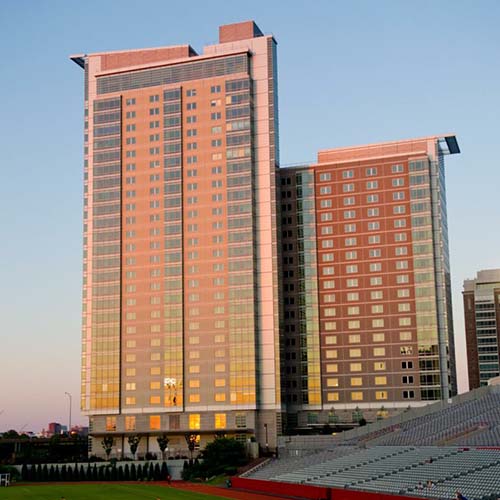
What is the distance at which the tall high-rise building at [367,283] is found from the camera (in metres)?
155

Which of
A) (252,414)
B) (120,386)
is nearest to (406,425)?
(252,414)

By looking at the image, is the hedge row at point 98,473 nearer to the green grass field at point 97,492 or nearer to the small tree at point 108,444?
the green grass field at point 97,492

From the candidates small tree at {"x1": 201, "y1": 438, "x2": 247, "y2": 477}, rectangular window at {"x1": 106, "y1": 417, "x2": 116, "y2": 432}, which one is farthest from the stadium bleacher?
rectangular window at {"x1": 106, "y1": 417, "x2": 116, "y2": 432}

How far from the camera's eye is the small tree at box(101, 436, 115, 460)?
15100 cm

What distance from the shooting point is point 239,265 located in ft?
500

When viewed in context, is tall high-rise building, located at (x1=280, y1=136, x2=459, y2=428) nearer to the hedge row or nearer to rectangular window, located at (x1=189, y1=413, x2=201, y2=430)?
rectangular window, located at (x1=189, y1=413, x2=201, y2=430)

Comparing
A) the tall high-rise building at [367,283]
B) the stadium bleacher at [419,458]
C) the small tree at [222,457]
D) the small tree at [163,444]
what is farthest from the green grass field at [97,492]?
the tall high-rise building at [367,283]

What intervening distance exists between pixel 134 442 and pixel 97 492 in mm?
46359

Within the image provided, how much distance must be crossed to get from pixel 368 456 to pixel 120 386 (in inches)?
2733

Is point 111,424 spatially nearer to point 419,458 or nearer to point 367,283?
point 367,283

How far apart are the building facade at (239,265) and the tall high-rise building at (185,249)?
0.26 m

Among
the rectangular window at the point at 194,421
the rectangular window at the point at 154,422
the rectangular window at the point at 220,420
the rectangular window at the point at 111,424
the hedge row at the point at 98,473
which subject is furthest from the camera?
the rectangular window at the point at 111,424

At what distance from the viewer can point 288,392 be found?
160m

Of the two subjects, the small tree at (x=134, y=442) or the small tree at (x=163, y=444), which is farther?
the small tree at (x=134, y=442)
